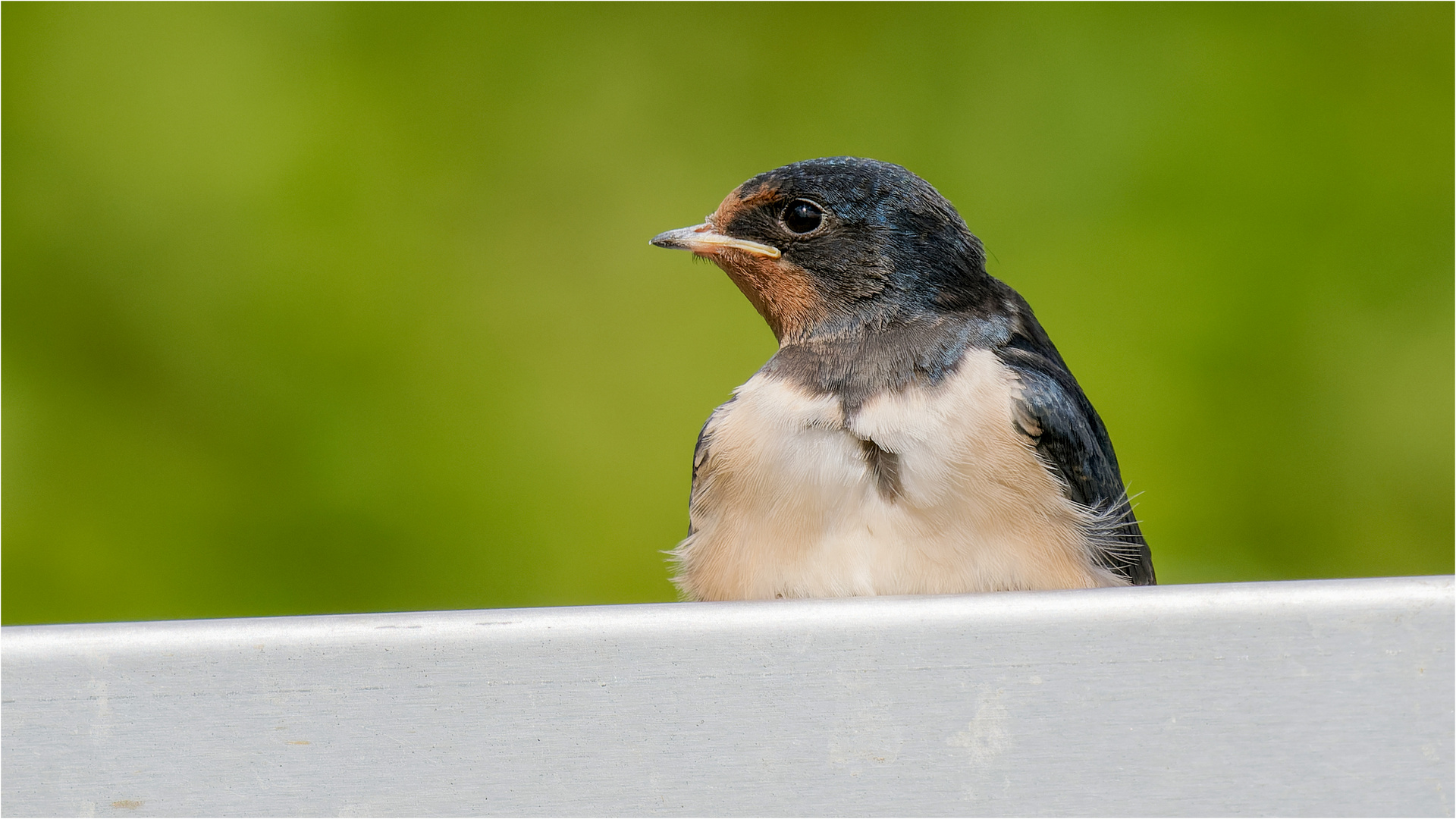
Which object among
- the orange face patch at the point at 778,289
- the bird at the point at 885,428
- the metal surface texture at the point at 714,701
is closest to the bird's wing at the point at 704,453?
the bird at the point at 885,428

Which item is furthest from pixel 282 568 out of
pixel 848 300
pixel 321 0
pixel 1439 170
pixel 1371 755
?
pixel 1439 170

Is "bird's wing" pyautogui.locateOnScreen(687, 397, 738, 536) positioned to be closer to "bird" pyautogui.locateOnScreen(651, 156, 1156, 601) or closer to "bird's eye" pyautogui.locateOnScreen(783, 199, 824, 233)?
"bird" pyautogui.locateOnScreen(651, 156, 1156, 601)

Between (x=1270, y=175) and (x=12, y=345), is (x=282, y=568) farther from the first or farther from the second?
(x=1270, y=175)

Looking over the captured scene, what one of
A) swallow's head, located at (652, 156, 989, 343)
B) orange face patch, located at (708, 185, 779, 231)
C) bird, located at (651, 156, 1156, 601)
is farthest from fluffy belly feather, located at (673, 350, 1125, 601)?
orange face patch, located at (708, 185, 779, 231)

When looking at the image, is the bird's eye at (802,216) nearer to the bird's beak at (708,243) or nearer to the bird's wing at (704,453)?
the bird's beak at (708,243)

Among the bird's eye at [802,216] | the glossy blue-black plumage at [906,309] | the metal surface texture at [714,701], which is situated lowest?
the metal surface texture at [714,701]

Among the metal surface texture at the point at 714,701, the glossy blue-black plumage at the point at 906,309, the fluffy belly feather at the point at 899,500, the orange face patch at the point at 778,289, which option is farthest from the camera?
the orange face patch at the point at 778,289

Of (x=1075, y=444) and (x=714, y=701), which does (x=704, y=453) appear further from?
(x=714, y=701)
